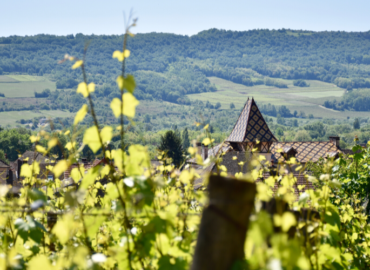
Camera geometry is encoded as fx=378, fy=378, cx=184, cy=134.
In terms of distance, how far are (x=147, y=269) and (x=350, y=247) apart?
162cm

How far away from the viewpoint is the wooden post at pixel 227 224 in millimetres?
1053

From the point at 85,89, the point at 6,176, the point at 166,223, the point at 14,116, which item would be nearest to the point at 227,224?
the point at 166,223

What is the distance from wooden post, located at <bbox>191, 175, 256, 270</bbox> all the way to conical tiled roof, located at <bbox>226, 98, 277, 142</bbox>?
21.0m

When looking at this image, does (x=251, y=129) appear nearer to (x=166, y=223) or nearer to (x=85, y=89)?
(x=166, y=223)

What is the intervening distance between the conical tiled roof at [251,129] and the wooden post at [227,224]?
2098 centimetres

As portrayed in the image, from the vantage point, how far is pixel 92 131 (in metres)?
1.37

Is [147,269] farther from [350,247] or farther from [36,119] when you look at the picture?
[36,119]

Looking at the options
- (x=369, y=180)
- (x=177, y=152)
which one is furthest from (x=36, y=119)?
(x=369, y=180)

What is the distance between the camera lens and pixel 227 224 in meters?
1.06

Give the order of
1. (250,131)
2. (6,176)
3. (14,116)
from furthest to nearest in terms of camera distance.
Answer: (14,116), (6,176), (250,131)

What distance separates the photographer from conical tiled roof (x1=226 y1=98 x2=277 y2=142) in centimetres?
2217

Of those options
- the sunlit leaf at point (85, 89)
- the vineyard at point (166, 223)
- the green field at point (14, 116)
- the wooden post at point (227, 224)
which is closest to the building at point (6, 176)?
the vineyard at point (166, 223)

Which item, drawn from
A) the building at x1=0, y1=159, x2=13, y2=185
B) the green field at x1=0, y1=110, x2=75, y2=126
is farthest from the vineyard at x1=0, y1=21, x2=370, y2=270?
the green field at x1=0, y1=110, x2=75, y2=126

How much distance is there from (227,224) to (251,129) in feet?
71.3
